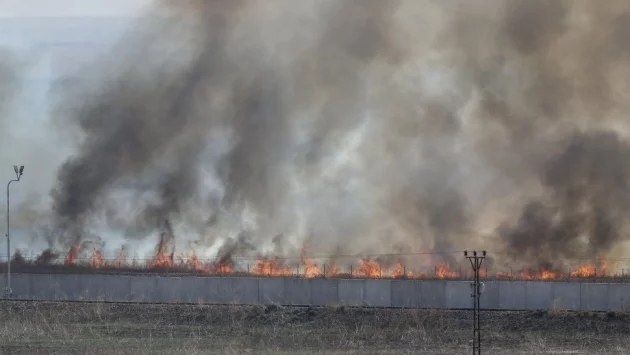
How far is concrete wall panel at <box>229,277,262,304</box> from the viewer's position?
42.4 m

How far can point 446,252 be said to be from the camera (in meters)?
60.0

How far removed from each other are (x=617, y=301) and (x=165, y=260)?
33.7 m

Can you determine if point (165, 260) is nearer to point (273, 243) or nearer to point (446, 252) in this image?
point (273, 243)

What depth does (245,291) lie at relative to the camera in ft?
140

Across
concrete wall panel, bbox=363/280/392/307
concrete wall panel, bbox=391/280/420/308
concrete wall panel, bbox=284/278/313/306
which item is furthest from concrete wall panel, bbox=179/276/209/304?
concrete wall panel, bbox=391/280/420/308

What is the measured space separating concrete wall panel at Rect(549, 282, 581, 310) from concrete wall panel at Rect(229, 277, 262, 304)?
1499cm

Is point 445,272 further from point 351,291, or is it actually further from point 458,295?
point 351,291

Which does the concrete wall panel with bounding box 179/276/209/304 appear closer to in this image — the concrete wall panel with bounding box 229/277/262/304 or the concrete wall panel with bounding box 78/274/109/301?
the concrete wall panel with bounding box 229/277/262/304

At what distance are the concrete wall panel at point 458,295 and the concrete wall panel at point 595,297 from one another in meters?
5.54

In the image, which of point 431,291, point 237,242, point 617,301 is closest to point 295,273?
point 237,242

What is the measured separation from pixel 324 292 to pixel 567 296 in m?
12.1

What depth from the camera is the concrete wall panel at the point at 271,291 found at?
4216 centimetres

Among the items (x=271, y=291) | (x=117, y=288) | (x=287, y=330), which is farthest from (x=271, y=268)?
(x=287, y=330)

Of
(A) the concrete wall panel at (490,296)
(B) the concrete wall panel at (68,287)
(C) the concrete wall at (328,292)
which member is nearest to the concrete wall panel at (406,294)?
(C) the concrete wall at (328,292)
